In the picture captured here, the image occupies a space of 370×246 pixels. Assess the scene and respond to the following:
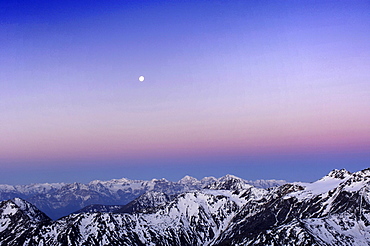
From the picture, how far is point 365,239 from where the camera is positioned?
175000 mm

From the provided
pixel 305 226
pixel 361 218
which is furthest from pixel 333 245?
pixel 361 218

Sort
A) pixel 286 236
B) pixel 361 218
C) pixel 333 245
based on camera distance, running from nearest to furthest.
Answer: pixel 333 245 < pixel 286 236 < pixel 361 218

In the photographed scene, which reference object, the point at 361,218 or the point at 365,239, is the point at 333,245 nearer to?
the point at 365,239

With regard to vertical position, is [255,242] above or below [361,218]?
below

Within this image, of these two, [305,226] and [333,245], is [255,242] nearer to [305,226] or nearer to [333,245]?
[305,226]

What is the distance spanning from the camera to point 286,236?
181m

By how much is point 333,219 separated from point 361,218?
682 inches

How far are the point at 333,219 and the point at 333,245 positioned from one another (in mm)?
30490

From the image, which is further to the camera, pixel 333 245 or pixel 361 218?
pixel 361 218

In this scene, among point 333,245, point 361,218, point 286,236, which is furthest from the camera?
point 361,218

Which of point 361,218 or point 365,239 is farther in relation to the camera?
point 361,218

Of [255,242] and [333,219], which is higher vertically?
[333,219]

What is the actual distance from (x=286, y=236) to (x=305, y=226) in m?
14.4

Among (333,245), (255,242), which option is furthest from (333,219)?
(255,242)
